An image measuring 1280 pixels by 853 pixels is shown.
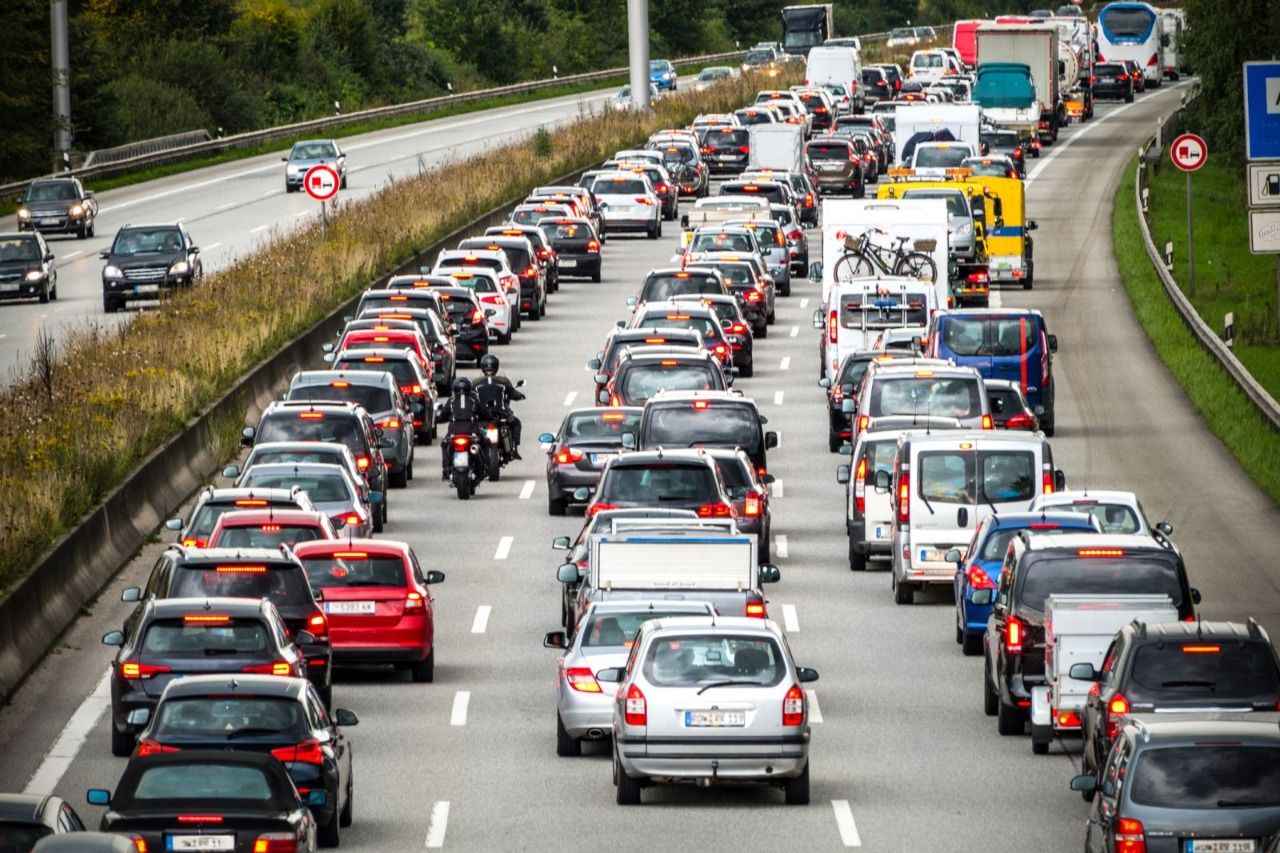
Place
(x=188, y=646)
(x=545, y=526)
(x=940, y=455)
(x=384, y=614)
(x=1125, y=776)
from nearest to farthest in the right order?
1. (x=1125, y=776)
2. (x=188, y=646)
3. (x=384, y=614)
4. (x=940, y=455)
5. (x=545, y=526)

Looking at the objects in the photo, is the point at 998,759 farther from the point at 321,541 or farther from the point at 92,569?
the point at 92,569

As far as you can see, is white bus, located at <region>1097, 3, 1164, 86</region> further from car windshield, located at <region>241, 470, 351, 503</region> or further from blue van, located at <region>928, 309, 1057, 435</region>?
car windshield, located at <region>241, 470, 351, 503</region>

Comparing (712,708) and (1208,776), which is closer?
(1208,776)

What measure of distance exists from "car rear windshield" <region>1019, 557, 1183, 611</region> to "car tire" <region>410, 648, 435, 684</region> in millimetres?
6152

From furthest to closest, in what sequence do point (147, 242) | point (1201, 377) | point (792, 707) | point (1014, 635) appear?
point (147, 242) < point (1201, 377) < point (1014, 635) < point (792, 707)

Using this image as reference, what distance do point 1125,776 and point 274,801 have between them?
493cm

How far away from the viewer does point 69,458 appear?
114 feet

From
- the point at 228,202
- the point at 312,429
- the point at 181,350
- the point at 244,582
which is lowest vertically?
the point at 228,202

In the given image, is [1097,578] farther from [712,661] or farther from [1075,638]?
[712,661]

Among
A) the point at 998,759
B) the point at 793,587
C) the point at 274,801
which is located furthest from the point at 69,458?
the point at 274,801

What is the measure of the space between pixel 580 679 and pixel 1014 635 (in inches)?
134

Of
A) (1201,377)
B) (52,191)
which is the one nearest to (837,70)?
(52,191)

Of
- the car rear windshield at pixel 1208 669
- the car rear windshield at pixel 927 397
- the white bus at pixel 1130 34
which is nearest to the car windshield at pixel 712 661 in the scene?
the car rear windshield at pixel 1208 669

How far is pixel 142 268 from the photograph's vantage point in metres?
57.9
